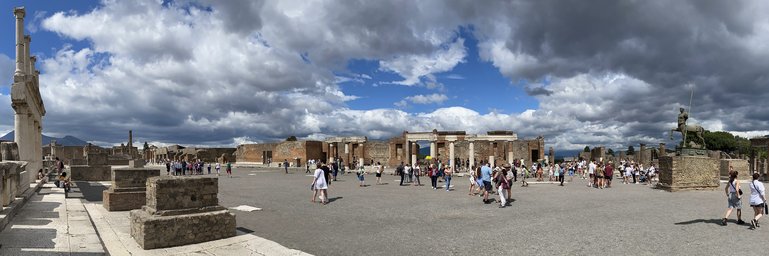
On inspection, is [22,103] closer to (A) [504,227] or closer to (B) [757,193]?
(A) [504,227]

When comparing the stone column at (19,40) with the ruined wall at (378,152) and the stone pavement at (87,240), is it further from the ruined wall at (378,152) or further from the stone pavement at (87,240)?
the ruined wall at (378,152)

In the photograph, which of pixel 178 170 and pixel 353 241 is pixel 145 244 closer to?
pixel 353 241

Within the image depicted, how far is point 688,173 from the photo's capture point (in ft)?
65.7

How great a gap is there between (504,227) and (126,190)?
10.5 meters

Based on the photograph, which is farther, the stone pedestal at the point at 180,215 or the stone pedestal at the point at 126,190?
the stone pedestal at the point at 126,190

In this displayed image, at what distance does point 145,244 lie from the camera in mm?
7762

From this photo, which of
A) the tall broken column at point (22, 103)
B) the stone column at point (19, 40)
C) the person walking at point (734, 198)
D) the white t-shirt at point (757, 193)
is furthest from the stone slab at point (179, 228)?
the stone column at point (19, 40)

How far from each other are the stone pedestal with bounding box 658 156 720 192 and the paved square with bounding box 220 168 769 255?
3.85 meters

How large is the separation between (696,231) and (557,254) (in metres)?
4.40

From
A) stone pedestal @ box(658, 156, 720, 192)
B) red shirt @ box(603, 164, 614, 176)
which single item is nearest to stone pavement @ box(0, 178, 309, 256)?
stone pedestal @ box(658, 156, 720, 192)

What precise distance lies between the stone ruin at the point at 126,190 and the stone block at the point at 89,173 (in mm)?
15844

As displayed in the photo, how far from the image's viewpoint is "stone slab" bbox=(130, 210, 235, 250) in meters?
7.83

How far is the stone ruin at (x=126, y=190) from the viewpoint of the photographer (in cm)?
1238

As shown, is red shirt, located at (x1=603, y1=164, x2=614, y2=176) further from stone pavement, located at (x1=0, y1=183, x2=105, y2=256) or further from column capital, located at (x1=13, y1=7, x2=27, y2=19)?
column capital, located at (x1=13, y1=7, x2=27, y2=19)
